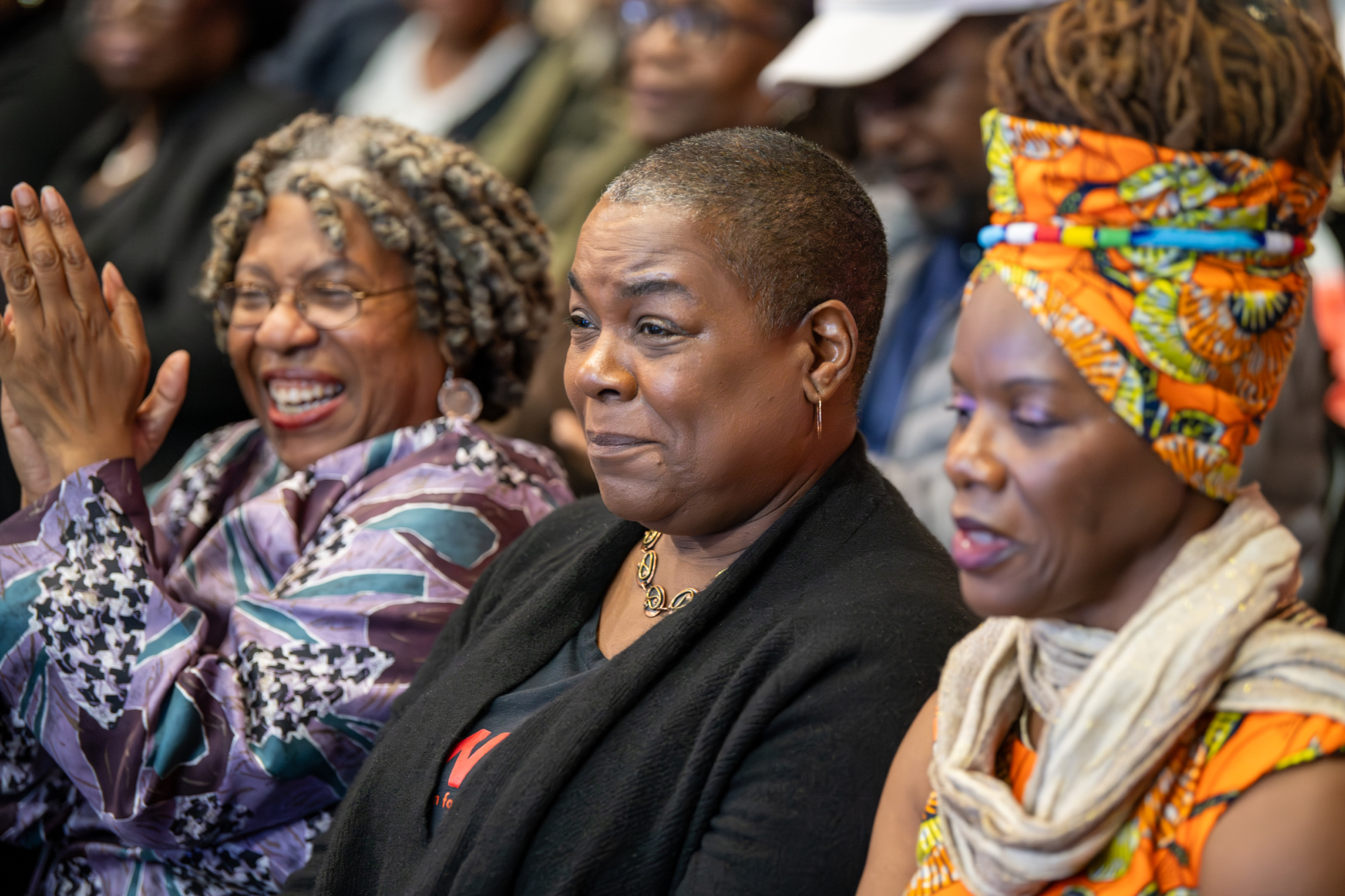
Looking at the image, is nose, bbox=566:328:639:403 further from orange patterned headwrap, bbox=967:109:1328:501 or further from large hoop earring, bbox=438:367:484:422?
large hoop earring, bbox=438:367:484:422

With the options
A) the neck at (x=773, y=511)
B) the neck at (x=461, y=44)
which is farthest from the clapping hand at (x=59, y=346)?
the neck at (x=461, y=44)

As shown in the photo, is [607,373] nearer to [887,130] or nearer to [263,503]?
[263,503]

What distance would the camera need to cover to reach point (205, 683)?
2.09m

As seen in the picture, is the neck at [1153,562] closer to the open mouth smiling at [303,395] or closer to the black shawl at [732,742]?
the black shawl at [732,742]

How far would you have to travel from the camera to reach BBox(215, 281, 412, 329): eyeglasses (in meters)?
2.51

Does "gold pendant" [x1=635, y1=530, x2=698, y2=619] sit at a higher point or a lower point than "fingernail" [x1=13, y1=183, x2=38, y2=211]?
lower

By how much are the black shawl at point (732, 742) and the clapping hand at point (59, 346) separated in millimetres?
849

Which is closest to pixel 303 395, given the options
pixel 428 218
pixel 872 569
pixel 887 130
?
pixel 428 218

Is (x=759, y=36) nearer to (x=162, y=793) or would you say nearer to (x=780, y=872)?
(x=162, y=793)

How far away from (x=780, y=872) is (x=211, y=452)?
178 cm

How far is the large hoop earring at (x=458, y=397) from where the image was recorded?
2.66 metres

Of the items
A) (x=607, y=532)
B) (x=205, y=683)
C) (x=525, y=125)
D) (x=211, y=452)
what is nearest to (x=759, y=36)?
(x=525, y=125)

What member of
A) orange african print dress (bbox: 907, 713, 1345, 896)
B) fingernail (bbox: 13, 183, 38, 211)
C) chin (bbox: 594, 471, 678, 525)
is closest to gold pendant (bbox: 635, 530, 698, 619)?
chin (bbox: 594, 471, 678, 525)

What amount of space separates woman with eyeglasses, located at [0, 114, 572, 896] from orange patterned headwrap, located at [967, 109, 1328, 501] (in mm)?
1332
